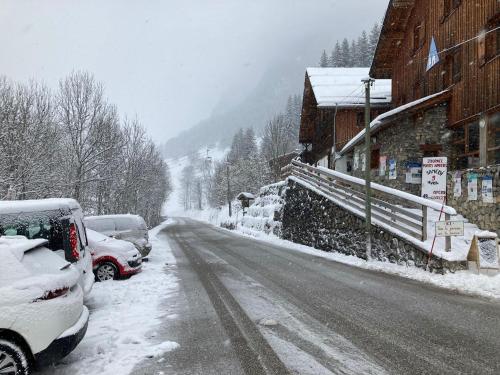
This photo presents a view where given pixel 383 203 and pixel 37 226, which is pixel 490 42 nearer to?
pixel 383 203

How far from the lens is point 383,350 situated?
16.1 feet

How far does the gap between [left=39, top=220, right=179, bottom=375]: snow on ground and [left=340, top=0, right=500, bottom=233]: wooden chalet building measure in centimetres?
1044

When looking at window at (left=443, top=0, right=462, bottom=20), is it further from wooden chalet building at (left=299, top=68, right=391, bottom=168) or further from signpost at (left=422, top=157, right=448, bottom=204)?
signpost at (left=422, top=157, right=448, bottom=204)

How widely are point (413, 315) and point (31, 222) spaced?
20.8 ft

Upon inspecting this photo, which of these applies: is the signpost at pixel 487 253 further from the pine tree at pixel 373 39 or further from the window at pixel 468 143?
the pine tree at pixel 373 39

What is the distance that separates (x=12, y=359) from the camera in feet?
12.6

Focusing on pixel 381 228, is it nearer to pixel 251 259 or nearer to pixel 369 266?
pixel 369 266

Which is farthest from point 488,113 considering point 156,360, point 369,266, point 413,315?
point 156,360

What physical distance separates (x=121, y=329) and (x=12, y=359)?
7.43ft

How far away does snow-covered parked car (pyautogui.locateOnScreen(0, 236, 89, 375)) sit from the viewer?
12.7ft

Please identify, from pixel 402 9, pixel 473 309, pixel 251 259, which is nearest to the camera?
pixel 473 309

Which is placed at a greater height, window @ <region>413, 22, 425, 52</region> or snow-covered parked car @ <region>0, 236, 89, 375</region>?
window @ <region>413, 22, 425, 52</region>

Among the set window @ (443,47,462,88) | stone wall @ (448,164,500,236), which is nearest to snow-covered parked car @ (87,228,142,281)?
stone wall @ (448,164,500,236)

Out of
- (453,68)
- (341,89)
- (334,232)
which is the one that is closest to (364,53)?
(341,89)
